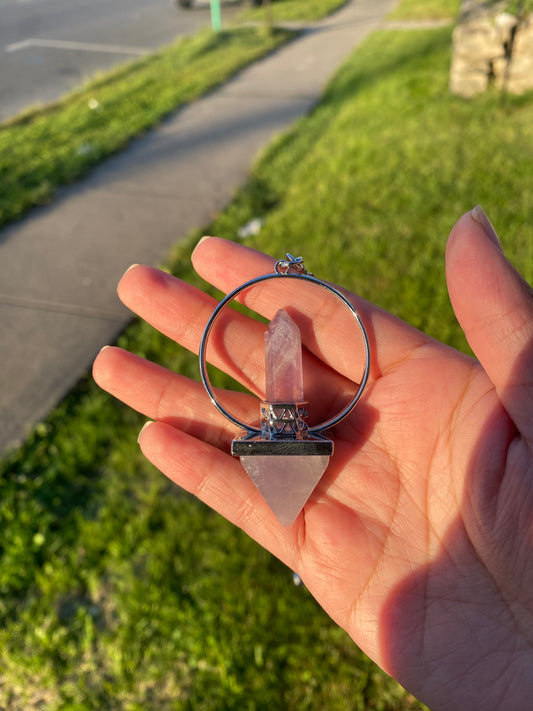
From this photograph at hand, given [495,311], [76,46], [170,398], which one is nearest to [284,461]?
[170,398]

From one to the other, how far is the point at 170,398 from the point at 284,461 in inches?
20.1

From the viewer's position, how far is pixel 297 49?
33.0 feet

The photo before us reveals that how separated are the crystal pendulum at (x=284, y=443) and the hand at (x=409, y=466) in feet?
0.29

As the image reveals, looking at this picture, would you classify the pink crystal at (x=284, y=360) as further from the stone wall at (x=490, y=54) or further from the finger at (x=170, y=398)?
the stone wall at (x=490, y=54)

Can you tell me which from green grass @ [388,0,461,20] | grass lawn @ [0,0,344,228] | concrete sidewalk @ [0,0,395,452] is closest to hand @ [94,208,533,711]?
concrete sidewalk @ [0,0,395,452]

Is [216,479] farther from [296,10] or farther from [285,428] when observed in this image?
[296,10]

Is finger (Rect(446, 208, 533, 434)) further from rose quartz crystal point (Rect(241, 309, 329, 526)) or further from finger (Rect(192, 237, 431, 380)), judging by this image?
rose quartz crystal point (Rect(241, 309, 329, 526))

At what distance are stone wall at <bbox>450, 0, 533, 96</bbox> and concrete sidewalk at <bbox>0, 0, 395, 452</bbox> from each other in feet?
5.77

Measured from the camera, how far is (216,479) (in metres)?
1.91

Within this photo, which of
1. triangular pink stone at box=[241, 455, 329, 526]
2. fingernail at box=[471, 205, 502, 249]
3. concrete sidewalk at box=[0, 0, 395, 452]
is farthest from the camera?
concrete sidewalk at box=[0, 0, 395, 452]

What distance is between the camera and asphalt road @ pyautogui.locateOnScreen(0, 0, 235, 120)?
336 inches

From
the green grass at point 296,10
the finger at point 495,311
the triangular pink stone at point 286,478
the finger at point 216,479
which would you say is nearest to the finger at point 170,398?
the finger at point 216,479

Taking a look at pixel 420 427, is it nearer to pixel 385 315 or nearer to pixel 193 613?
pixel 385 315

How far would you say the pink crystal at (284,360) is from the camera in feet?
6.22
